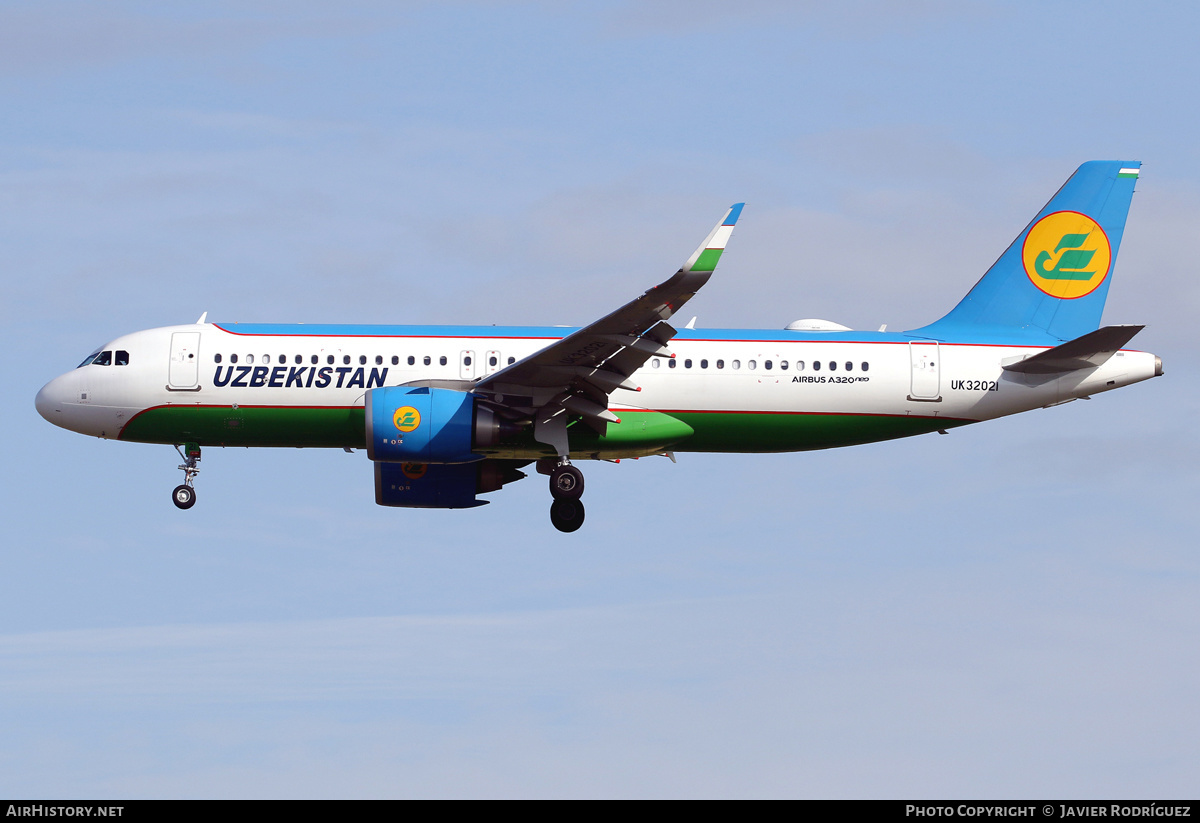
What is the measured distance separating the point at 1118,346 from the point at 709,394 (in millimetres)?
9514

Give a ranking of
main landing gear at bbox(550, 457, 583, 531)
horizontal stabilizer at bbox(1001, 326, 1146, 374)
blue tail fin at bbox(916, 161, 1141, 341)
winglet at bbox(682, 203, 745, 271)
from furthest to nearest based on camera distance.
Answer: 1. blue tail fin at bbox(916, 161, 1141, 341)
2. main landing gear at bbox(550, 457, 583, 531)
3. horizontal stabilizer at bbox(1001, 326, 1146, 374)
4. winglet at bbox(682, 203, 745, 271)

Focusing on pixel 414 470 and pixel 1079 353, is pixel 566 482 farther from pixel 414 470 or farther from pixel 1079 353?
pixel 1079 353

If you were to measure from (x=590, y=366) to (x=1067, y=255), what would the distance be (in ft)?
44.9

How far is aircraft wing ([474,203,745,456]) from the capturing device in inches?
1164

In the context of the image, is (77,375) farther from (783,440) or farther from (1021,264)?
(1021,264)

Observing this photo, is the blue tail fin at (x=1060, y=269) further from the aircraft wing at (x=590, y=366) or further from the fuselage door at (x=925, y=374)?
the aircraft wing at (x=590, y=366)

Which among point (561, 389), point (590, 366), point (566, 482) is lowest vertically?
point (566, 482)

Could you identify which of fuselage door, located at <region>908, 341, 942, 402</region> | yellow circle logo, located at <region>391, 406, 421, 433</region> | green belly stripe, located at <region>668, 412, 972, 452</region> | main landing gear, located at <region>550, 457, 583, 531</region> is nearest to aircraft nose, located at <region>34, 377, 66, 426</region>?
yellow circle logo, located at <region>391, 406, 421, 433</region>

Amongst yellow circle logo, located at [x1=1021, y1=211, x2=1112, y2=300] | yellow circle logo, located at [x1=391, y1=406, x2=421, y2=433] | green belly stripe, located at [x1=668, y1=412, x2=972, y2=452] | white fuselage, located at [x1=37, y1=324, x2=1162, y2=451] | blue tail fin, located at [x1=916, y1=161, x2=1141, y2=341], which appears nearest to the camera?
yellow circle logo, located at [x1=391, y1=406, x2=421, y2=433]

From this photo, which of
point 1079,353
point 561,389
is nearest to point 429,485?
point 561,389

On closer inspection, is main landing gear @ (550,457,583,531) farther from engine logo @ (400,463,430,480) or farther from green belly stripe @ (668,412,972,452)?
engine logo @ (400,463,430,480)

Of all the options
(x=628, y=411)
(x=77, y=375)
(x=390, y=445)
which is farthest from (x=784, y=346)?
(x=77, y=375)

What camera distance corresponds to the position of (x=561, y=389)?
32656 mm

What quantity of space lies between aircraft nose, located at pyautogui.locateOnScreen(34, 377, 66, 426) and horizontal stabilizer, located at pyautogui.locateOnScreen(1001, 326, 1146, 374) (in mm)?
22629
